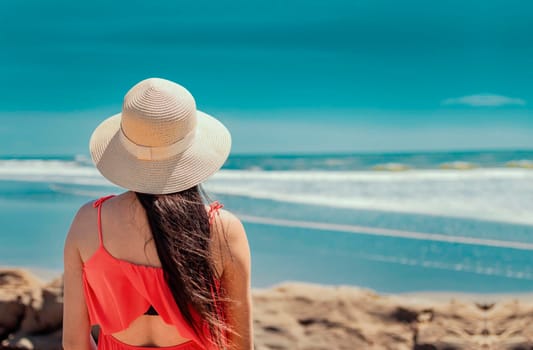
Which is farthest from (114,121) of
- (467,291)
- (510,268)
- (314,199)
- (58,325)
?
(314,199)

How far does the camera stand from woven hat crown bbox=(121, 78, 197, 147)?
1394 mm

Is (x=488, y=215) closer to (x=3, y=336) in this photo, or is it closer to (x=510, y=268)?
(x=510, y=268)

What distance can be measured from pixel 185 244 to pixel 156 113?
11.4 inches

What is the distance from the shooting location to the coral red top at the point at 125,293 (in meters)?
1.44

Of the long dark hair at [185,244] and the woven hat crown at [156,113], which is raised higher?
the woven hat crown at [156,113]

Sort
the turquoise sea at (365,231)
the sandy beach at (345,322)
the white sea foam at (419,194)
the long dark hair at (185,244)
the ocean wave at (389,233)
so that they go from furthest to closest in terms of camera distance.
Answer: the white sea foam at (419,194)
the ocean wave at (389,233)
the turquoise sea at (365,231)
the sandy beach at (345,322)
the long dark hair at (185,244)

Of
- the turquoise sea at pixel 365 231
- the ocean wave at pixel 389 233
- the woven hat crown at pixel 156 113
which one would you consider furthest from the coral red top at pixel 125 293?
the ocean wave at pixel 389 233

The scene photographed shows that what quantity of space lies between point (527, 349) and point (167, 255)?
7.63 ft

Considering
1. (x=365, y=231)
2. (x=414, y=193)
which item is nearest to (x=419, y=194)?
(x=414, y=193)

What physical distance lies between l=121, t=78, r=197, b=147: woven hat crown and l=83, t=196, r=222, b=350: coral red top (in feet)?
0.57

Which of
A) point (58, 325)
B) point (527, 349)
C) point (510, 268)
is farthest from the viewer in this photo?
point (510, 268)

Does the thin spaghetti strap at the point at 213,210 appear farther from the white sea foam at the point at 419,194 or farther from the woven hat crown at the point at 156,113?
the white sea foam at the point at 419,194

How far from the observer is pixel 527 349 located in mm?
3072

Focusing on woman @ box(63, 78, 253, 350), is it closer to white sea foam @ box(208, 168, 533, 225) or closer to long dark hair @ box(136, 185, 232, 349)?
long dark hair @ box(136, 185, 232, 349)
